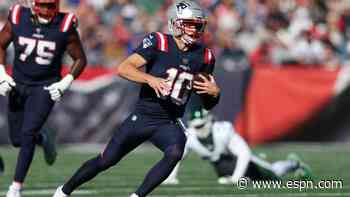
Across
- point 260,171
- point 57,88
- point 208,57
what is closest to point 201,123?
point 260,171

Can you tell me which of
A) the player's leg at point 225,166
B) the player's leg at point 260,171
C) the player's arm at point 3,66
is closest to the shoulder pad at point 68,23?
the player's arm at point 3,66

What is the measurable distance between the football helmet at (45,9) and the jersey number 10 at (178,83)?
123 cm

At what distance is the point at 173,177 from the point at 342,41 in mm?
6881

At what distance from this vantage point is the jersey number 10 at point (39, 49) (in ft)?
24.0

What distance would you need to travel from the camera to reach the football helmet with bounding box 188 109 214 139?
29.3 feet

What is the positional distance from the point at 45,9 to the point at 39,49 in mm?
312

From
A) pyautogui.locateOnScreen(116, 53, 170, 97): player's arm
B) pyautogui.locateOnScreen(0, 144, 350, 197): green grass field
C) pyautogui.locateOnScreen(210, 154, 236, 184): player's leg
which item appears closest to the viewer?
pyautogui.locateOnScreen(116, 53, 170, 97): player's arm

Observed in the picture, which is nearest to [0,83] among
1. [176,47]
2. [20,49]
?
[20,49]

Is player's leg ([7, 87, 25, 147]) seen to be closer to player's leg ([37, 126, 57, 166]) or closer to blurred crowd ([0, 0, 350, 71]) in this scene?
player's leg ([37, 126, 57, 166])

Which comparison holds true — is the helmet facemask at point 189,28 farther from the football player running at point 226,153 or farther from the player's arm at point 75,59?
the football player running at point 226,153

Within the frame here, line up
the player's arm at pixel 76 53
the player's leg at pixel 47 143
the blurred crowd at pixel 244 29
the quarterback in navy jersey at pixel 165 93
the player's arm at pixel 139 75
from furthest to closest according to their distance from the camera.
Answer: the blurred crowd at pixel 244 29 < the player's leg at pixel 47 143 < the player's arm at pixel 76 53 < the quarterback in navy jersey at pixel 165 93 < the player's arm at pixel 139 75

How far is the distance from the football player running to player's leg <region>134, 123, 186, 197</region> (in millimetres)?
2391

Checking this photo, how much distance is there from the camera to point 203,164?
11094 mm

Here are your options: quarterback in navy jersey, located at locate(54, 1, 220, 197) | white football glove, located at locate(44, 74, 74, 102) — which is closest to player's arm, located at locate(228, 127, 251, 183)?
white football glove, located at locate(44, 74, 74, 102)
